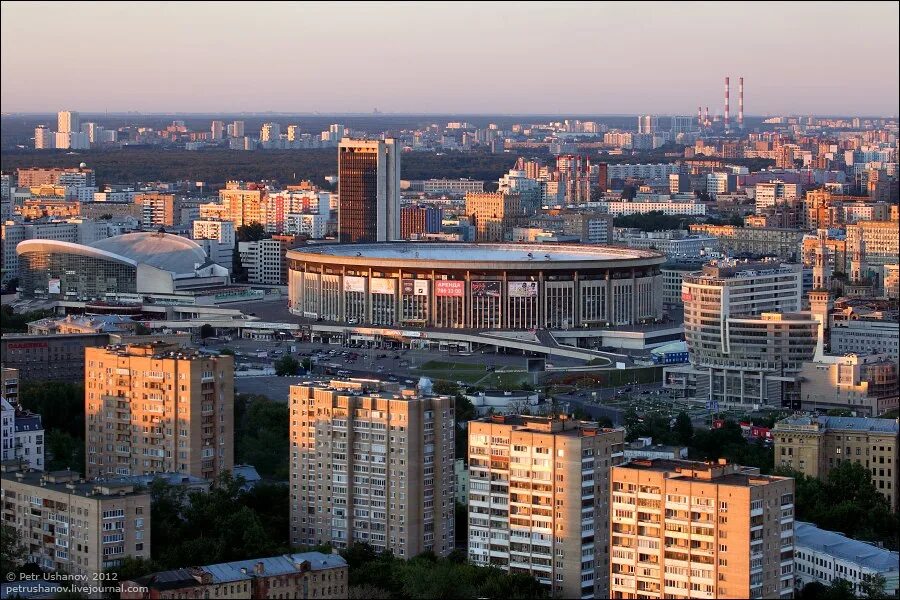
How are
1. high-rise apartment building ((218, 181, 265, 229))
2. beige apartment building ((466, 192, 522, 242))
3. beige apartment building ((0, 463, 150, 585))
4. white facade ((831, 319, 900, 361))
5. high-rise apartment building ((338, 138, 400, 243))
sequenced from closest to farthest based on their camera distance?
beige apartment building ((0, 463, 150, 585)) < white facade ((831, 319, 900, 361)) < high-rise apartment building ((338, 138, 400, 243)) < beige apartment building ((466, 192, 522, 242)) < high-rise apartment building ((218, 181, 265, 229))

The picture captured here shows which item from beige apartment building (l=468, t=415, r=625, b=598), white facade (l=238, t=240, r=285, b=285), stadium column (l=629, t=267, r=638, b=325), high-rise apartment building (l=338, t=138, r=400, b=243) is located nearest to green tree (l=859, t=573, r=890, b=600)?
beige apartment building (l=468, t=415, r=625, b=598)

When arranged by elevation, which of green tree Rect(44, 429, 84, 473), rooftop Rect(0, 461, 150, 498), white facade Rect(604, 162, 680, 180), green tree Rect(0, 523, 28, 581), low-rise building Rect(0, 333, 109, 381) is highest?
white facade Rect(604, 162, 680, 180)

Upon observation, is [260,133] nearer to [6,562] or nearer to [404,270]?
[404,270]

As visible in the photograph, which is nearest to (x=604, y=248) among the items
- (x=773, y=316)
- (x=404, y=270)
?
(x=404, y=270)

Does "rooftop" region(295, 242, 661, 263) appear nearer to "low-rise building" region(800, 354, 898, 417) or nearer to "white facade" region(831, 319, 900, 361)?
"white facade" region(831, 319, 900, 361)

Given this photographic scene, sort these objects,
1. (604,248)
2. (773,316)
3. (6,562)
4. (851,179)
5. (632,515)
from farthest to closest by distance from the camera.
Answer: (851,179), (604,248), (773,316), (6,562), (632,515)

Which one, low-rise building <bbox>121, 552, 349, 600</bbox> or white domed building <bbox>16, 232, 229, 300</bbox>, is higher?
white domed building <bbox>16, 232, 229, 300</bbox>
